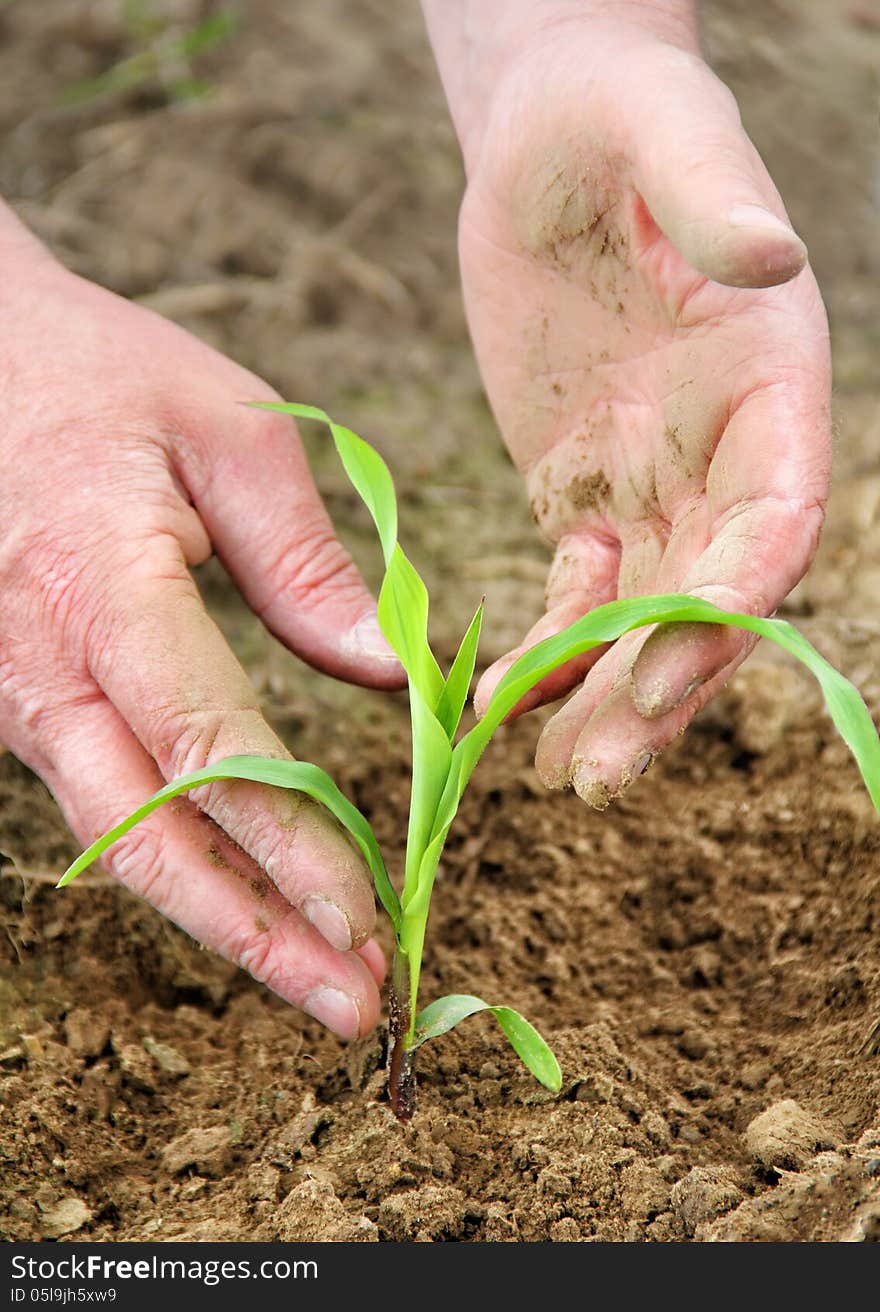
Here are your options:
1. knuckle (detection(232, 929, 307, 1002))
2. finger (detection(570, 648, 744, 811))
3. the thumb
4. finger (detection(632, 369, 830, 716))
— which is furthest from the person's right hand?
the thumb

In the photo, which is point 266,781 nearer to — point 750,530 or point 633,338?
point 750,530

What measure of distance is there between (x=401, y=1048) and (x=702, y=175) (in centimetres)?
87

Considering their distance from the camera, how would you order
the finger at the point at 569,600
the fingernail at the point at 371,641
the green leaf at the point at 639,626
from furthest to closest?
the fingernail at the point at 371,641 < the finger at the point at 569,600 < the green leaf at the point at 639,626

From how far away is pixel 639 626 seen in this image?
1.09 m

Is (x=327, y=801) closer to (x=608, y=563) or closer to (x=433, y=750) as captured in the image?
(x=433, y=750)

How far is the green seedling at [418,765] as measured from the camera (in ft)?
3.64

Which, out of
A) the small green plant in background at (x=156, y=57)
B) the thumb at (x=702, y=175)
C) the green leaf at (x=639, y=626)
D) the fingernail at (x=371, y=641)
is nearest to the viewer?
the green leaf at (x=639, y=626)

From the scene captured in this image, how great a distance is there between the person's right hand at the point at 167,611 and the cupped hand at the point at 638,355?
0.26 m

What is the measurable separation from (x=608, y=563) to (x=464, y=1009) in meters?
0.57

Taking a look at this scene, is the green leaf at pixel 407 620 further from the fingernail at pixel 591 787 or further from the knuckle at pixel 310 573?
the knuckle at pixel 310 573

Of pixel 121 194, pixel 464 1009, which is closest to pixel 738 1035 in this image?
pixel 464 1009

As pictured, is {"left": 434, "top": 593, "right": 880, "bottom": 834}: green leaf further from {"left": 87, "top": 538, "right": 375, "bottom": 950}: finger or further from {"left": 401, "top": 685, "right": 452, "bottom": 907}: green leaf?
{"left": 87, "top": 538, "right": 375, "bottom": 950}: finger

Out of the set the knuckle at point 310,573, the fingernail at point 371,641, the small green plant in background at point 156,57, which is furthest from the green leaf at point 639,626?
the small green plant in background at point 156,57

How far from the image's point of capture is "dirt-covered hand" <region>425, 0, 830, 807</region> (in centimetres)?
113
